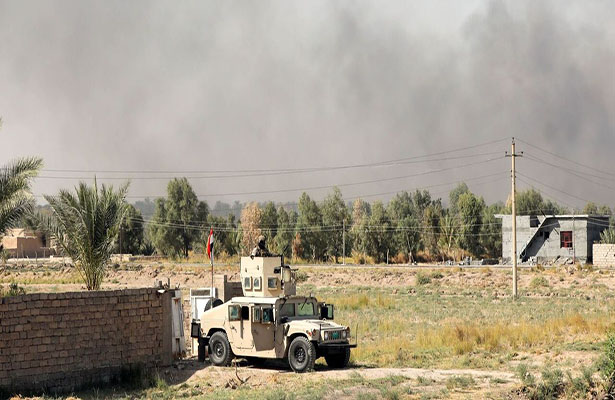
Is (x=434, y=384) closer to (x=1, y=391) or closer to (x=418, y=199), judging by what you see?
(x=1, y=391)

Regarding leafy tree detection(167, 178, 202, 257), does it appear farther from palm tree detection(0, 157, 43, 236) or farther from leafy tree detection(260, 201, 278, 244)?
palm tree detection(0, 157, 43, 236)

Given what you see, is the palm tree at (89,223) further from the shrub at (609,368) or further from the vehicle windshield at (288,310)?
the shrub at (609,368)

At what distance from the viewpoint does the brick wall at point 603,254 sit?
75.0m

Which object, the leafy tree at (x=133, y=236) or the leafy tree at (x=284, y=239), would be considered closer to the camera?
the leafy tree at (x=284, y=239)

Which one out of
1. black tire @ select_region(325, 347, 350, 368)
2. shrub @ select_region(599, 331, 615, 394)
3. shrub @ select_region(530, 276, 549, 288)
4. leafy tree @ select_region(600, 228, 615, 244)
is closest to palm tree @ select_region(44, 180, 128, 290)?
black tire @ select_region(325, 347, 350, 368)

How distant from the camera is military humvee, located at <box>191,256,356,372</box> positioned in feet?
67.4

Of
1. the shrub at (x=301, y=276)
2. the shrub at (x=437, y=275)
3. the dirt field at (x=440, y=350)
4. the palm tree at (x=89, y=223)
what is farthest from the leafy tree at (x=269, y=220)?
the palm tree at (x=89, y=223)

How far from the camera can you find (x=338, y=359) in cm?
2147

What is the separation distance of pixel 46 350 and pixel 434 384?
915 centimetres

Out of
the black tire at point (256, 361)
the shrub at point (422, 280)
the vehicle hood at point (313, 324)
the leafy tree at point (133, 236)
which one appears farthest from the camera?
the leafy tree at point (133, 236)

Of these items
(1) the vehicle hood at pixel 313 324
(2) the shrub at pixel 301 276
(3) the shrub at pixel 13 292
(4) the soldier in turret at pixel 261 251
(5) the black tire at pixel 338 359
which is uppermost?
(4) the soldier in turret at pixel 261 251

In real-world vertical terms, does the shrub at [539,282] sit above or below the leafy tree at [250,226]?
below

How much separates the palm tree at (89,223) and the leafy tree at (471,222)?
77688mm

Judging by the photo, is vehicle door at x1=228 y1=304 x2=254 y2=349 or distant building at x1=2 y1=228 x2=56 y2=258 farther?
distant building at x1=2 y1=228 x2=56 y2=258
